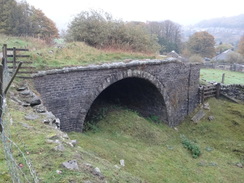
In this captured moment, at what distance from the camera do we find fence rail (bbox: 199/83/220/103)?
671 inches

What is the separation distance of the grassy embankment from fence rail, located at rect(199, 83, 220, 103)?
708 millimetres

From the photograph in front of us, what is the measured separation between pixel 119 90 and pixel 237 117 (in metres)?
7.10

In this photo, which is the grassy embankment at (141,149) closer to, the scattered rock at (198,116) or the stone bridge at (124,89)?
the scattered rock at (198,116)

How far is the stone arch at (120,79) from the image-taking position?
11.4 metres

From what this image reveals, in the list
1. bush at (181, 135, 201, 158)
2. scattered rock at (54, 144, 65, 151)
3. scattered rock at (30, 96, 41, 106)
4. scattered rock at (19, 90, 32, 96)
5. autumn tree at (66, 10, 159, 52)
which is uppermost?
autumn tree at (66, 10, 159, 52)

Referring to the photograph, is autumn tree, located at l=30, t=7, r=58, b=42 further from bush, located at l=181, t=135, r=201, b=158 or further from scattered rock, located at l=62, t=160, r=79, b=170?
scattered rock, located at l=62, t=160, r=79, b=170

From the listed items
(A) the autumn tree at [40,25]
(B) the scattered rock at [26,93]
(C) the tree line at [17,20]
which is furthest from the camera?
(A) the autumn tree at [40,25]

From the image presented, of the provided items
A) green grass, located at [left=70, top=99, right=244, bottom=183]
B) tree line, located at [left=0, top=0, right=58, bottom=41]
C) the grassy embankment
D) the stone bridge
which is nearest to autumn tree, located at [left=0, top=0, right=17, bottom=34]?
tree line, located at [left=0, top=0, right=58, bottom=41]

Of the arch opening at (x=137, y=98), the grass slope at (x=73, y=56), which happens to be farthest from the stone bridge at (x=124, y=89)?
the grass slope at (x=73, y=56)

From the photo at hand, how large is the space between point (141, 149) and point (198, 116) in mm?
6479

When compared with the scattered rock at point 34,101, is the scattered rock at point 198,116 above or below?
below

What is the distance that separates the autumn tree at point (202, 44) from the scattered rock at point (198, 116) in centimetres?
4047

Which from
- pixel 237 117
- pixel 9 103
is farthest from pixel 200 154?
pixel 9 103

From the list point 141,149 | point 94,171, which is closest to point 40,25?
point 141,149
